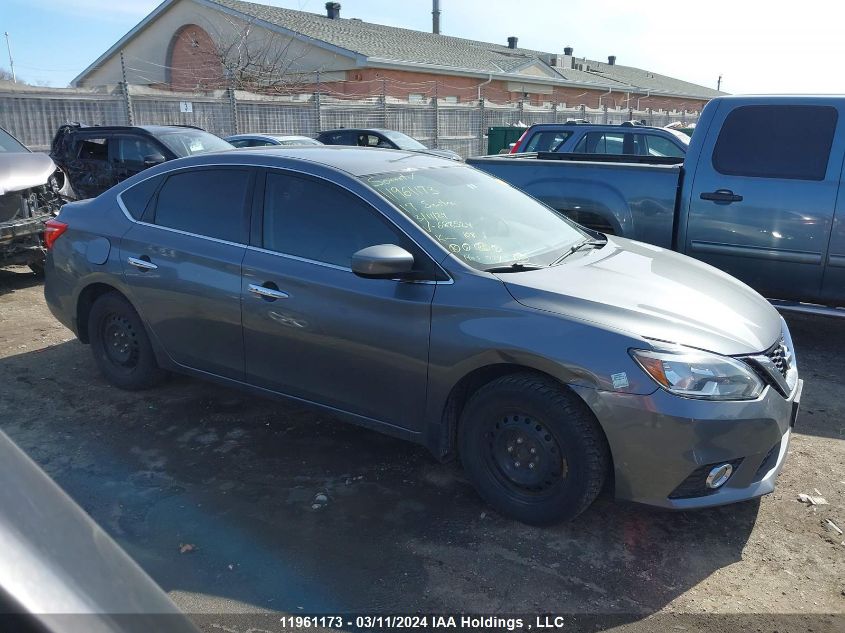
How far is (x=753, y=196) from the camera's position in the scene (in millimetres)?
5617

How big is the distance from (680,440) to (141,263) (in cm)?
337

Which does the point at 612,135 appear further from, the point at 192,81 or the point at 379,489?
the point at 192,81

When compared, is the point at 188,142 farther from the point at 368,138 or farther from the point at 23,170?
the point at 368,138

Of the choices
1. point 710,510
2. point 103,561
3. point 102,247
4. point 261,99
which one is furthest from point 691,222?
point 261,99

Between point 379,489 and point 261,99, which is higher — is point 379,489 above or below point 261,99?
below

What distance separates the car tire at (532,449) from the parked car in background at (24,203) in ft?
19.6

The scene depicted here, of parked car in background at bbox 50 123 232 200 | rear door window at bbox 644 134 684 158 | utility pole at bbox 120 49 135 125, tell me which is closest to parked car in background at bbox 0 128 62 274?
parked car in background at bbox 50 123 232 200

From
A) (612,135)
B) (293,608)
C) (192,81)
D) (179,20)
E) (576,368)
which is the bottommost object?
(293,608)

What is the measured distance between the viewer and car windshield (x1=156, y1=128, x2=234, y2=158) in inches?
389

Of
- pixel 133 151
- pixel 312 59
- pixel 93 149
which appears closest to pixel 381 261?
pixel 133 151

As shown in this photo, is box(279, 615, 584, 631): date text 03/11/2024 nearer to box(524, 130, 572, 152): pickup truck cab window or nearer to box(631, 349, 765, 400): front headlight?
box(631, 349, 765, 400): front headlight

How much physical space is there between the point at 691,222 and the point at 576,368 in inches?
137

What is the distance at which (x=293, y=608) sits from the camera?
9.04ft

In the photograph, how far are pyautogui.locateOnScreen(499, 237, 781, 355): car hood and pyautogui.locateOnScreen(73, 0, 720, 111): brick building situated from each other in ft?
68.2
